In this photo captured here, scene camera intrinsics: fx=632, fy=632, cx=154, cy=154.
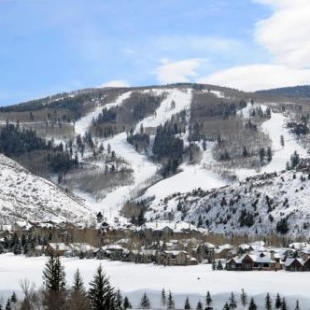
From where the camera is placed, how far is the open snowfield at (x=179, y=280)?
69.9 metres

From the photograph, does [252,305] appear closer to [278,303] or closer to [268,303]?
[268,303]

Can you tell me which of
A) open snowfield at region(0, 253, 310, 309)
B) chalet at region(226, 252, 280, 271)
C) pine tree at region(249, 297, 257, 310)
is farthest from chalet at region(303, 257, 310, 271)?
pine tree at region(249, 297, 257, 310)

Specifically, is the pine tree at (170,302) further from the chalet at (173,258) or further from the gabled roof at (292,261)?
the chalet at (173,258)

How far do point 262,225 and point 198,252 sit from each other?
37257mm

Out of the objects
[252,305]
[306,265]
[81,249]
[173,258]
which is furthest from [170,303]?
[81,249]

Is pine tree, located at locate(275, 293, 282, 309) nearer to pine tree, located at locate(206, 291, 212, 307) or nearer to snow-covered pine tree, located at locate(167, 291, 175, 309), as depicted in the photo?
pine tree, located at locate(206, 291, 212, 307)

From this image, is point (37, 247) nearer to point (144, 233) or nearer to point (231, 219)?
point (144, 233)

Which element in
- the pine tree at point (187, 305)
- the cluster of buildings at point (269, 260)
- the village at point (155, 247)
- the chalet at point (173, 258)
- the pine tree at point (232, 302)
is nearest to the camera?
the pine tree at point (232, 302)

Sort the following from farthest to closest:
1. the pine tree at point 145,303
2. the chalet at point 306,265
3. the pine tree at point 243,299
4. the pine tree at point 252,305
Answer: the chalet at point 306,265 → the pine tree at point 145,303 → the pine tree at point 243,299 → the pine tree at point 252,305

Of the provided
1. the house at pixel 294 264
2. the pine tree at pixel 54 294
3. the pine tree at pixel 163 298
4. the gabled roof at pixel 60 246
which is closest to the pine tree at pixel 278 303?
the pine tree at pixel 163 298

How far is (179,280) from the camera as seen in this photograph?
277ft

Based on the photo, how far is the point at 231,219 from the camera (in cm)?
16988

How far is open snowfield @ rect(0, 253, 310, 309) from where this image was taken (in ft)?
229

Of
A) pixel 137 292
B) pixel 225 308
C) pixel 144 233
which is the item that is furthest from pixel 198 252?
pixel 225 308
